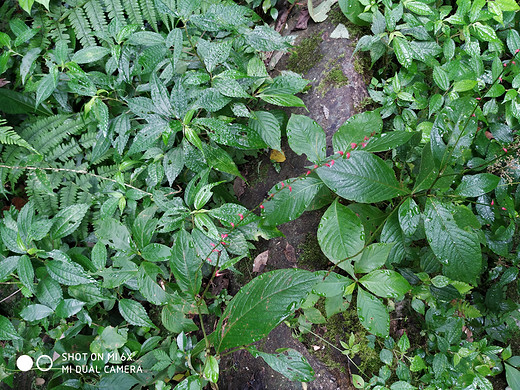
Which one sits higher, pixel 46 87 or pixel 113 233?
pixel 46 87

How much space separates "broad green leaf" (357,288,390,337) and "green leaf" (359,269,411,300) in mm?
54

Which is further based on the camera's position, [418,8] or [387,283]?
[418,8]

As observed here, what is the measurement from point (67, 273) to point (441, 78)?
275 centimetres

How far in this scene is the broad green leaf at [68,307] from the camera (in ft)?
7.20

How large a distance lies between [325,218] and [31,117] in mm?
2445

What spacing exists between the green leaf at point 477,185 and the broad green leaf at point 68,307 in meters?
2.39

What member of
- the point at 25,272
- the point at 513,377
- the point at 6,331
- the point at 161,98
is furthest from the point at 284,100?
the point at 6,331

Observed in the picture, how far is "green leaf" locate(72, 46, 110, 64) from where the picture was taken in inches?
95.0

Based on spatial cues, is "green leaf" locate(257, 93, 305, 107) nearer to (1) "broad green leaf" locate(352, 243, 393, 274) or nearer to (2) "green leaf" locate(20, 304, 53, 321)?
(1) "broad green leaf" locate(352, 243, 393, 274)

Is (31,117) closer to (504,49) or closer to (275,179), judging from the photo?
(275,179)

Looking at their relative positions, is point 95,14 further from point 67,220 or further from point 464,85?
point 464,85

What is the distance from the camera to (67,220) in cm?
234

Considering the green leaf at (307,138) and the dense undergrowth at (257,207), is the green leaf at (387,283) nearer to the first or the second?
the dense undergrowth at (257,207)

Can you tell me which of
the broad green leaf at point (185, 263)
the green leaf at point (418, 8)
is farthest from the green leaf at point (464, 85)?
the broad green leaf at point (185, 263)
